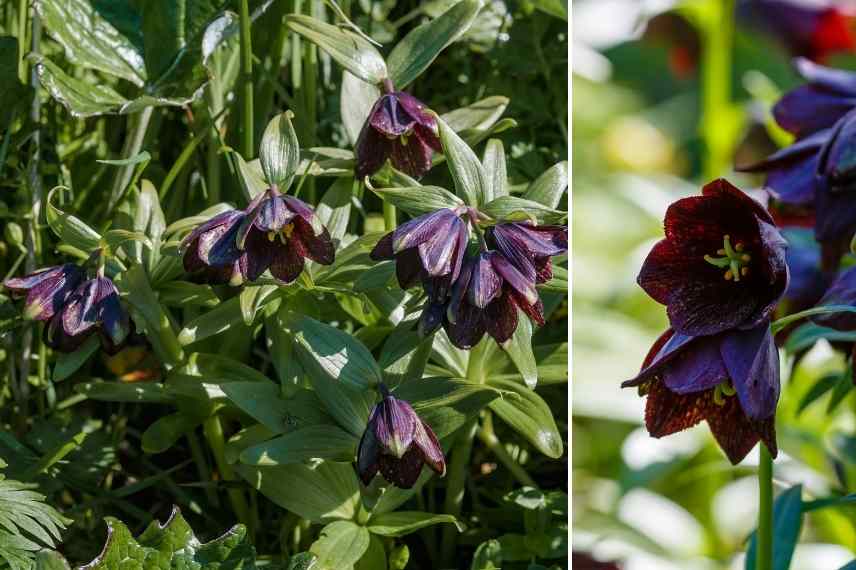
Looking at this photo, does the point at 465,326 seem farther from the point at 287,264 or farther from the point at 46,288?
the point at 46,288

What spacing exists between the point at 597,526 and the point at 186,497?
39cm

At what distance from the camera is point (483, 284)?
Result: 782mm

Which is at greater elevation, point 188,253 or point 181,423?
point 188,253

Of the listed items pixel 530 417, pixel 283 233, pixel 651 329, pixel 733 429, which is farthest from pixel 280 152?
pixel 651 329

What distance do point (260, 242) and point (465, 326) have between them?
6.8 inches

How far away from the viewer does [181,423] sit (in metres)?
1.00

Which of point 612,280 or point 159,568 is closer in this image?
point 159,568

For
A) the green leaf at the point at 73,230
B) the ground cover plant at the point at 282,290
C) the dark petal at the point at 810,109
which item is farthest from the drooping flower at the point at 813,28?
the green leaf at the point at 73,230

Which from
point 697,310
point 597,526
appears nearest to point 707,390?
point 697,310

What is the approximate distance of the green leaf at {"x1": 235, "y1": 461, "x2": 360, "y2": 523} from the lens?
941 mm

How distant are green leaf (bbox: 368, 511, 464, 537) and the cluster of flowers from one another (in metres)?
0.25

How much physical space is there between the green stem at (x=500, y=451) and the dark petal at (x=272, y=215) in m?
0.33

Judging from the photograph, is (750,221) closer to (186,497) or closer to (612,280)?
(186,497)

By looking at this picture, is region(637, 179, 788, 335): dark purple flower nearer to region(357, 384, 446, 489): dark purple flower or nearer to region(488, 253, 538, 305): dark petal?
region(488, 253, 538, 305): dark petal
